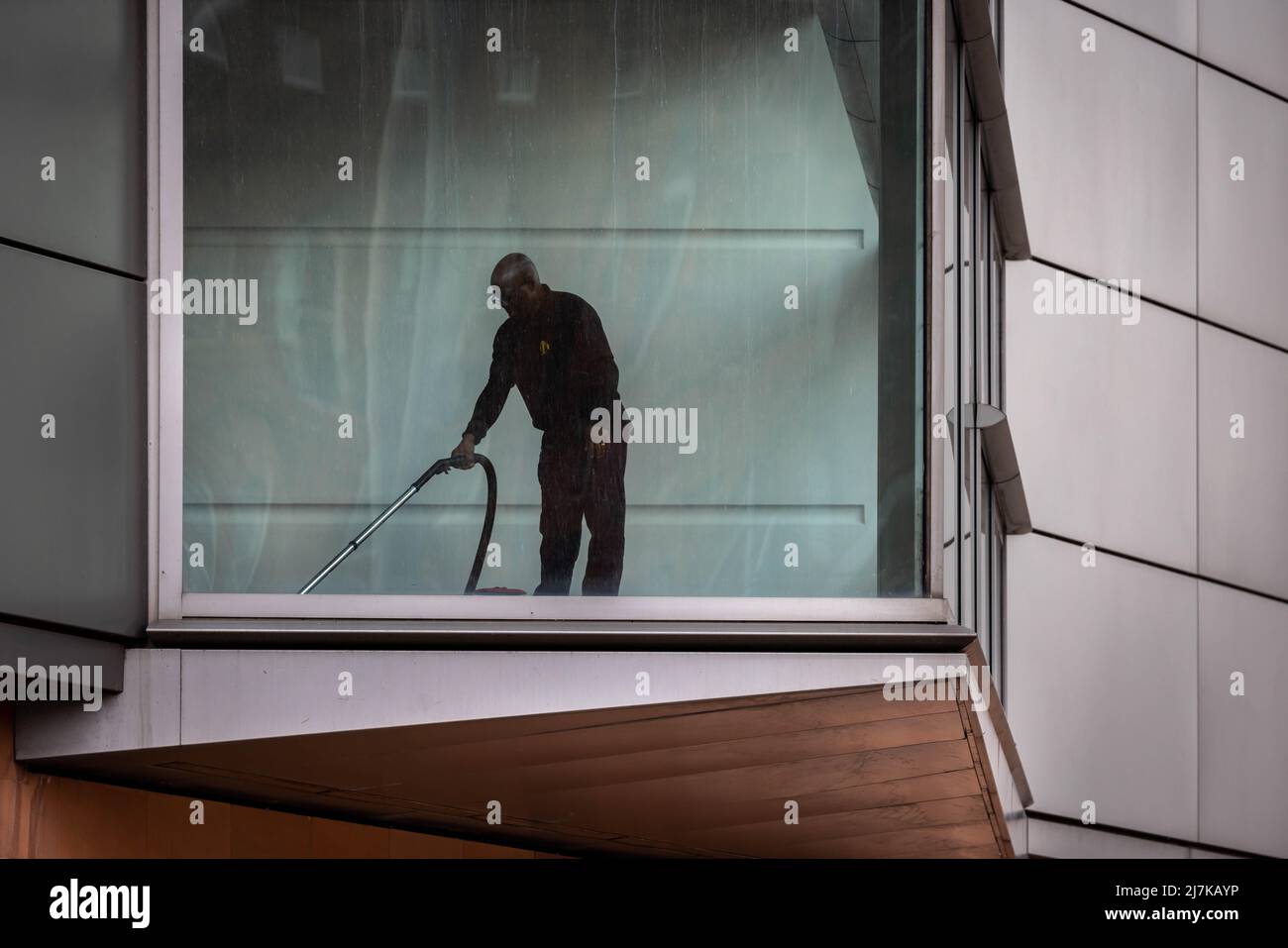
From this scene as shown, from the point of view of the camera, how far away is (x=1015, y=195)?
11.1 m

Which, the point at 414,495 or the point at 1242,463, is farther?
the point at 1242,463

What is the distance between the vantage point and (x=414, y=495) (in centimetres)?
661

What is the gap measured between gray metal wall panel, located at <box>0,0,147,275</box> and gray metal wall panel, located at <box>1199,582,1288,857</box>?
30.0ft

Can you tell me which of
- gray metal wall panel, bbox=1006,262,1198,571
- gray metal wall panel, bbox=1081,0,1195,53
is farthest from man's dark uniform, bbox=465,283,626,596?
gray metal wall panel, bbox=1081,0,1195,53

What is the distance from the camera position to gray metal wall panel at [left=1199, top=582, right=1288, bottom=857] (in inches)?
514

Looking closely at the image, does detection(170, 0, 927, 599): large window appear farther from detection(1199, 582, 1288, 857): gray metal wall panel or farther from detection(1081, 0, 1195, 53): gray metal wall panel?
detection(1199, 582, 1288, 857): gray metal wall panel

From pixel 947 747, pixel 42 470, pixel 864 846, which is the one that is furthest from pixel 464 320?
pixel 864 846

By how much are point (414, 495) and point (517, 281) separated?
0.89 m

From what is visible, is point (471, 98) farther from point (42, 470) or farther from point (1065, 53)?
point (1065, 53)

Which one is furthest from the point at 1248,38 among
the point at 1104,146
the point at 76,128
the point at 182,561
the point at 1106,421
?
the point at 182,561

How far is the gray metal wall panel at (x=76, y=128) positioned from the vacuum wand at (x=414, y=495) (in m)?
1.26

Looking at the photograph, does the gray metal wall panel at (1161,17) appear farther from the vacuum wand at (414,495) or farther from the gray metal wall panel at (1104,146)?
the vacuum wand at (414,495)

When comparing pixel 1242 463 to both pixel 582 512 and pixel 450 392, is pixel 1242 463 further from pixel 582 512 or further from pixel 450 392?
pixel 450 392

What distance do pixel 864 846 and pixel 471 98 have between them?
5.09 meters
